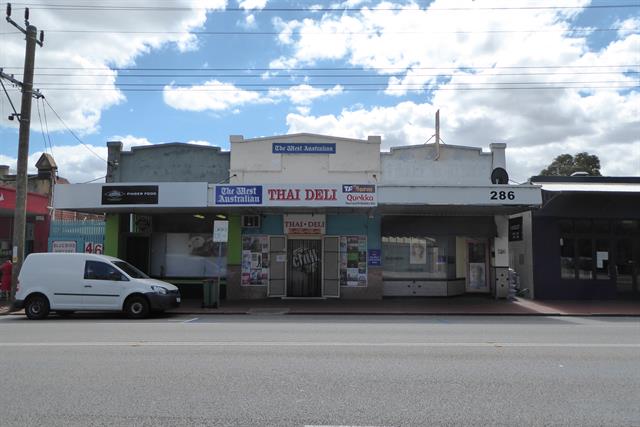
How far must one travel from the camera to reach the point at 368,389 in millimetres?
6258

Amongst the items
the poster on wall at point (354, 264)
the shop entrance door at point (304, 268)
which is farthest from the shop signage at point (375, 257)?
the shop entrance door at point (304, 268)

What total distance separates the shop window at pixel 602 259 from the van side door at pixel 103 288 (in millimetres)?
16643

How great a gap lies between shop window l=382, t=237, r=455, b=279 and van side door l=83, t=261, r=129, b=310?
9.80 m

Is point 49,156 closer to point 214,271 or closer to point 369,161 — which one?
point 214,271

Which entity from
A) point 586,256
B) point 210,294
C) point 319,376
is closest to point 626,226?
point 586,256

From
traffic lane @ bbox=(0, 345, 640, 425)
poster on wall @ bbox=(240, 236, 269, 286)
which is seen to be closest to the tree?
poster on wall @ bbox=(240, 236, 269, 286)

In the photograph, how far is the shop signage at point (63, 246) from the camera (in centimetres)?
2056

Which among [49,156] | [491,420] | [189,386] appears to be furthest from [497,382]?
[49,156]

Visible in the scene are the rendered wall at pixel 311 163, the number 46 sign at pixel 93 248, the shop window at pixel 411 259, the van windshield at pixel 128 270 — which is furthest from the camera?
the number 46 sign at pixel 93 248

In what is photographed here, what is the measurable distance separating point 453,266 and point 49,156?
74.0 ft

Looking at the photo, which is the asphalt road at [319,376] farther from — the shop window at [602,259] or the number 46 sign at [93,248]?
the number 46 sign at [93,248]

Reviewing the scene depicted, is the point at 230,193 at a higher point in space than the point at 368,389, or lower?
higher

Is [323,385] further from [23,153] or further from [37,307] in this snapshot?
[23,153]

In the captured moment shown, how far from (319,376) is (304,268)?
12.8m
